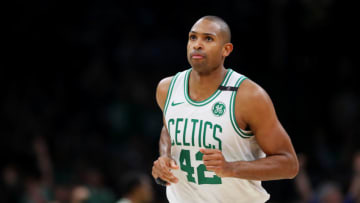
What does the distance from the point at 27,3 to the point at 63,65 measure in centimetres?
108

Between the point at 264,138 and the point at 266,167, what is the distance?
180 millimetres

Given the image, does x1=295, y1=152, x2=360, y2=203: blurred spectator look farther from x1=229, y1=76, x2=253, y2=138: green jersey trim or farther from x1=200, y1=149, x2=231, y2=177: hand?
x1=200, y1=149, x2=231, y2=177: hand

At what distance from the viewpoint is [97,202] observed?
800 cm

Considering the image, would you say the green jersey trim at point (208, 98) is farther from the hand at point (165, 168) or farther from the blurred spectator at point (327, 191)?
the blurred spectator at point (327, 191)

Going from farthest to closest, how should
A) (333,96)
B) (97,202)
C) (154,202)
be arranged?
1. (333,96)
2. (154,202)
3. (97,202)

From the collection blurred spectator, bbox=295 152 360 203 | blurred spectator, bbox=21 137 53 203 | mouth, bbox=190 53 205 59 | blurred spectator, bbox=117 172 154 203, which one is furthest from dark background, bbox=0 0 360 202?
mouth, bbox=190 53 205 59

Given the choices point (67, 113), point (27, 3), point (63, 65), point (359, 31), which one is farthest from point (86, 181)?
point (359, 31)

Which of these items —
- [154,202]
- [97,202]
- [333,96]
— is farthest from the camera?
[333,96]

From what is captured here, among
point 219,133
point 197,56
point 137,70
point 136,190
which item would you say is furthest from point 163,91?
point 137,70

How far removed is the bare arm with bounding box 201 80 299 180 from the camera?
12.8 ft

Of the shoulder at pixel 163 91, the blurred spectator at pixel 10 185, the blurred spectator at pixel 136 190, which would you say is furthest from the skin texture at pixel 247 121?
the blurred spectator at pixel 10 185

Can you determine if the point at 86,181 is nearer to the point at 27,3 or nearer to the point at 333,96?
the point at 27,3

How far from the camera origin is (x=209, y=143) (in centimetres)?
402

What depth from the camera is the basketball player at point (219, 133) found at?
3934 mm
